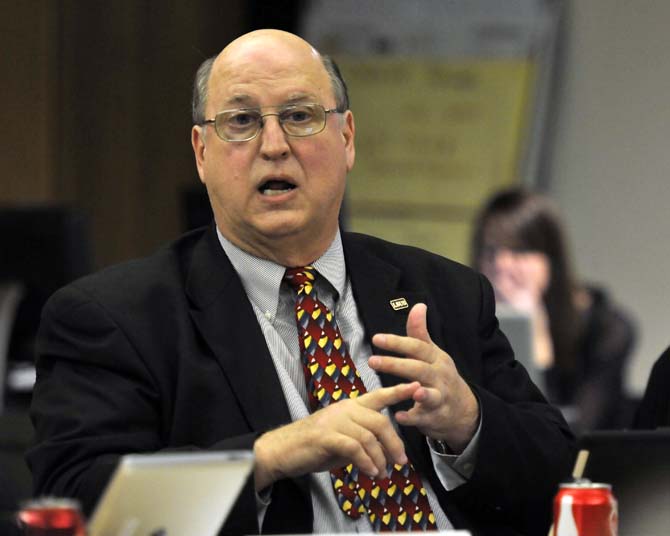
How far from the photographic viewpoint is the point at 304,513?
6.55 feet

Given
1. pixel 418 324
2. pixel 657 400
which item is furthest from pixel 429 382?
pixel 657 400

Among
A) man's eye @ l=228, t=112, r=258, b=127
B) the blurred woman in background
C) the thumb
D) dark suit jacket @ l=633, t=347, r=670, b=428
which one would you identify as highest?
man's eye @ l=228, t=112, r=258, b=127

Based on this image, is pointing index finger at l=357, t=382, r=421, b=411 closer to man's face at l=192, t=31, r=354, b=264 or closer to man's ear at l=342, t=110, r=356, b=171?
man's face at l=192, t=31, r=354, b=264

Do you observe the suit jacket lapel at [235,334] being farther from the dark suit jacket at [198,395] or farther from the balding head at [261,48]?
the balding head at [261,48]

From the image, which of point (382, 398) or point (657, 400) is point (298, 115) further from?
point (657, 400)

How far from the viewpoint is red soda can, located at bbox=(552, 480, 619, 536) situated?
4.94 feet

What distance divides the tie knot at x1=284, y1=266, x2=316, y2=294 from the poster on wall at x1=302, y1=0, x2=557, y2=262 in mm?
4605

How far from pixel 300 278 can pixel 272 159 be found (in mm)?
203

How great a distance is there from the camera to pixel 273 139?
219 cm

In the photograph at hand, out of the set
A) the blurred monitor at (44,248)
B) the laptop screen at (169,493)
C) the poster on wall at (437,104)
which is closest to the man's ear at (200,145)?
the laptop screen at (169,493)

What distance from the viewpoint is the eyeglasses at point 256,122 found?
222 centimetres

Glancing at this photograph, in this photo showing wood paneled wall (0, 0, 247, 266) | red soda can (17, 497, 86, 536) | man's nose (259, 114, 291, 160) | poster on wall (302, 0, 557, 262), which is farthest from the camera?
poster on wall (302, 0, 557, 262)

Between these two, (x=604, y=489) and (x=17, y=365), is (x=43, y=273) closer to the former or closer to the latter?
(x=17, y=365)

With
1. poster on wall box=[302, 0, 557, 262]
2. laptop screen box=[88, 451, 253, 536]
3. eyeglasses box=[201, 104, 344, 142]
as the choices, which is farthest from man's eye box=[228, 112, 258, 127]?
poster on wall box=[302, 0, 557, 262]
